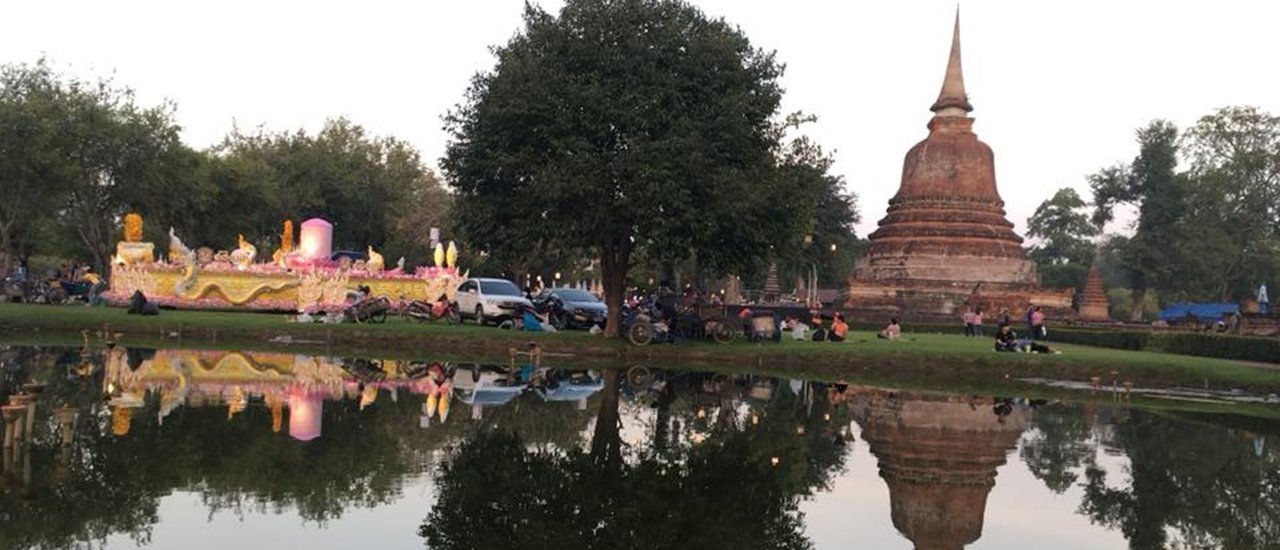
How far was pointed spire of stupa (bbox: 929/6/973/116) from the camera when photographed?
66125mm

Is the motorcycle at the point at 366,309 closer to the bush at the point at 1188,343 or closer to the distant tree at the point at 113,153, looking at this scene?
the distant tree at the point at 113,153

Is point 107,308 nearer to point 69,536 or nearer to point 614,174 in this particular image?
point 614,174

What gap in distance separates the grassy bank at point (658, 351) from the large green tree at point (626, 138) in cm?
275

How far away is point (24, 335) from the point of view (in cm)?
3077

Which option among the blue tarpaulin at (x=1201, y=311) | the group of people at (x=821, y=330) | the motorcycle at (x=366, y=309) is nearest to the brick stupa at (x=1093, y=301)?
the blue tarpaulin at (x=1201, y=311)

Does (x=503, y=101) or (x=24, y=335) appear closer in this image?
(x=503, y=101)

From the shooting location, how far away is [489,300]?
36.6m

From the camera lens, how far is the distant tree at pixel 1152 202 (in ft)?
257

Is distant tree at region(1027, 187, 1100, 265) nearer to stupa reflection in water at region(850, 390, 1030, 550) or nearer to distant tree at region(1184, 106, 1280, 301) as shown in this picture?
distant tree at region(1184, 106, 1280, 301)

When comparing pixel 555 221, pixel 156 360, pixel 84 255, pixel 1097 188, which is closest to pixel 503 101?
pixel 555 221

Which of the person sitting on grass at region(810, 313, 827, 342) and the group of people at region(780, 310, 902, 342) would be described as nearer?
the group of people at region(780, 310, 902, 342)

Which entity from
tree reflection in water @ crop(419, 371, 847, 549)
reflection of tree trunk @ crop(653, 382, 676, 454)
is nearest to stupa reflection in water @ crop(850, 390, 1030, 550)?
tree reflection in water @ crop(419, 371, 847, 549)

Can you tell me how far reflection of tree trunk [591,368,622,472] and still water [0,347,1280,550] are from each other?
3.2 inches

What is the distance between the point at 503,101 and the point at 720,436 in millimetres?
15768
